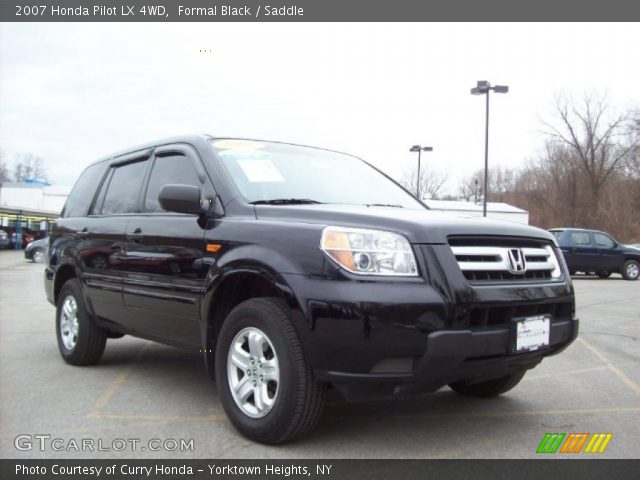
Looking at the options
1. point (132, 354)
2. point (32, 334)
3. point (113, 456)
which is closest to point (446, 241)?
point (113, 456)

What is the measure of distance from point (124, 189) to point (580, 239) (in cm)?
1838

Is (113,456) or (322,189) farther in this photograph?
(322,189)

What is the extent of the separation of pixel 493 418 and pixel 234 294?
192 centimetres

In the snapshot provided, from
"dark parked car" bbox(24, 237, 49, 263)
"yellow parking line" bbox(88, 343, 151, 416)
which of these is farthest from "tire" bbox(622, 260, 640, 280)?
"dark parked car" bbox(24, 237, 49, 263)

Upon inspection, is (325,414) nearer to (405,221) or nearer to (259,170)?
(405,221)

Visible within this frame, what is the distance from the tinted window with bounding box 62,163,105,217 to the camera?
19.5 feet

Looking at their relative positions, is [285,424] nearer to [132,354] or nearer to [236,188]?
[236,188]

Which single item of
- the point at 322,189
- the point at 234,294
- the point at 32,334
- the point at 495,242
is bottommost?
the point at 32,334

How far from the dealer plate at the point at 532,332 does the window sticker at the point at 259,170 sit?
187 centimetres

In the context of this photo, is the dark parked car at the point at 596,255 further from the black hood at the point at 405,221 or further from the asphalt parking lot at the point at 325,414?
the black hood at the point at 405,221

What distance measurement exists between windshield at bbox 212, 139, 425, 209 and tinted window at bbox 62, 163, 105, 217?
2.12m

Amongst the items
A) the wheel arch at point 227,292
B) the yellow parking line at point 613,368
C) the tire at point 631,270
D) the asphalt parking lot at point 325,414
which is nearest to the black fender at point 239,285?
the wheel arch at point 227,292

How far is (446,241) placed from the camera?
A: 10.7 feet

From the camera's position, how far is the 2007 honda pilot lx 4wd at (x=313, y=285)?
3059 mm
